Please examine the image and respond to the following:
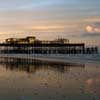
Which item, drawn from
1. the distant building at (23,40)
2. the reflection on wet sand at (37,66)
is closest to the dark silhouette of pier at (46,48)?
the distant building at (23,40)

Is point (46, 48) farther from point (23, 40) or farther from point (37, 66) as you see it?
point (37, 66)

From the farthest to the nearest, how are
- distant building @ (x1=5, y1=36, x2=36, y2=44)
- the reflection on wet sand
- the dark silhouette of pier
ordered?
1. distant building @ (x1=5, y1=36, x2=36, y2=44)
2. the dark silhouette of pier
3. the reflection on wet sand

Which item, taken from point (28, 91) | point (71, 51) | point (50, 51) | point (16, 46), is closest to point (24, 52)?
point (16, 46)

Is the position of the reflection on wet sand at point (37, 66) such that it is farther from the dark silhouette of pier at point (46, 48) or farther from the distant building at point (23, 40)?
the distant building at point (23, 40)

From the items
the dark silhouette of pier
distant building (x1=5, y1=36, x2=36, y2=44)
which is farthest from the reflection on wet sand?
distant building (x1=5, y1=36, x2=36, y2=44)

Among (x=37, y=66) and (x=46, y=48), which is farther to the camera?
(x=46, y=48)

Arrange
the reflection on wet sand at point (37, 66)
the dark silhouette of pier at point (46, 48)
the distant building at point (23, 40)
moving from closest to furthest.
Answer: the reflection on wet sand at point (37, 66) < the dark silhouette of pier at point (46, 48) < the distant building at point (23, 40)

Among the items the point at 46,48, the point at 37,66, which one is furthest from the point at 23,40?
the point at 37,66

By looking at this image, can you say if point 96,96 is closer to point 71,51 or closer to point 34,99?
point 34,99

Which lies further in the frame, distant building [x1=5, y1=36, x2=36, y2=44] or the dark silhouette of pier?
distant building [x1=5, y1=36, x2=36, y2=44]

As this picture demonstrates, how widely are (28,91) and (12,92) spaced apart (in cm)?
55

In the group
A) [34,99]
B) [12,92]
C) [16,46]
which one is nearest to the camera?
[34,99]

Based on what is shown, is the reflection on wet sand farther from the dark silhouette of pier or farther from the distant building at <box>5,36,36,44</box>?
the distant building at <box>5,36,36,44</box>

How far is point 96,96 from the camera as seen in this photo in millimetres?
6641
